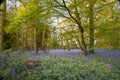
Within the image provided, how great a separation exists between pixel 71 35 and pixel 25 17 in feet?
8.77

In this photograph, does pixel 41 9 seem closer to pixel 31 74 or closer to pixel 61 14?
pixel 61 14

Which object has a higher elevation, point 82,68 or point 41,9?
point 41,9

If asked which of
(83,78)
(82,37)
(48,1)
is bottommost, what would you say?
(83,78)

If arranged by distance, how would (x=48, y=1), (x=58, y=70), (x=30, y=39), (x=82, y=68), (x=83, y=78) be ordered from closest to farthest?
(x=83, y=78)
(x=58, y=70)
(x=82, y=68)
(x=48, y=1)
(x=30, y=39)

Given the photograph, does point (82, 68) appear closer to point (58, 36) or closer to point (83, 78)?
point (83, 78)

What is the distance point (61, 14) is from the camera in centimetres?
1103

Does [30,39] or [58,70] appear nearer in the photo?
[58,70]

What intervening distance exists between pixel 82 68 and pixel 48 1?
4501 mm

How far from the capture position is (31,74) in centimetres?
623

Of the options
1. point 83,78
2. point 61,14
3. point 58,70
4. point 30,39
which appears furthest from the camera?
point 30,39

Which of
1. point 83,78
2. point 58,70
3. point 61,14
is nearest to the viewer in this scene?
point 83,78

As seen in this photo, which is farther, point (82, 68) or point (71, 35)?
point (71, 35)

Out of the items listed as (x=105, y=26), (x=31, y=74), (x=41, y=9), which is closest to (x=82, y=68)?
(x=31, y=74)

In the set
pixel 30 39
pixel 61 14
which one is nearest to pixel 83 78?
pixel 61 14
